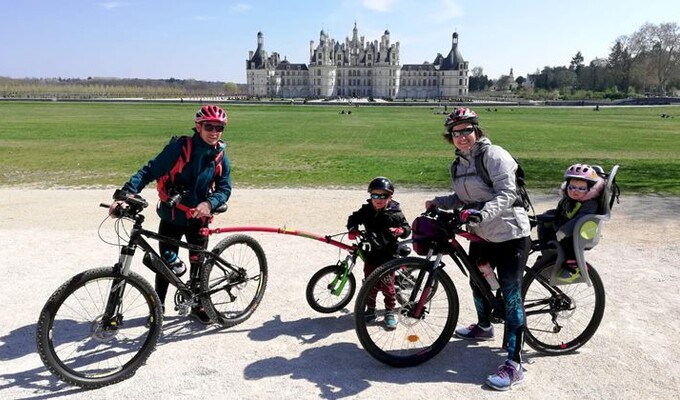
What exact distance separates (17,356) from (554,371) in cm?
442

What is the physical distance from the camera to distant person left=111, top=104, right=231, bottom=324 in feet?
14.9

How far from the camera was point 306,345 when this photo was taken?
4.67 metres

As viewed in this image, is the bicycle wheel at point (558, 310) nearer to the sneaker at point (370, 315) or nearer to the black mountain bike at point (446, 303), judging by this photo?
the black mountain bike at point (446, 303)

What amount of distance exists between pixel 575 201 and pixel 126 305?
3.85m

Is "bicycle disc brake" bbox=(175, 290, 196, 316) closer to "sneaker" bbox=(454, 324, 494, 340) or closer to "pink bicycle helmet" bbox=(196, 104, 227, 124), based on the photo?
"pink bicycle helmet" bbox=(196, 104, 227, 124)

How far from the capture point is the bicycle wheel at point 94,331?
12.3ft

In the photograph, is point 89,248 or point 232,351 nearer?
point 232,351

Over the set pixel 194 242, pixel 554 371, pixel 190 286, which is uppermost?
pixel 194 242

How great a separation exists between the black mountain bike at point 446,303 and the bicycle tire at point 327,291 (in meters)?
0.60

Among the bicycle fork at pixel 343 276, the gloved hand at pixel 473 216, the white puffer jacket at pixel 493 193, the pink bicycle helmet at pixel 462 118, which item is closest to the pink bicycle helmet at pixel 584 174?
the white puffer jacket at pixel 493 193

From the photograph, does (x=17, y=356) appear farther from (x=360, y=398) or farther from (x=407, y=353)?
(x=407, y=353)

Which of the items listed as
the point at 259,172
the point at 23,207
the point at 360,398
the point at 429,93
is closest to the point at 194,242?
the point at 360,398

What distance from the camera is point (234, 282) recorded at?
201 inches

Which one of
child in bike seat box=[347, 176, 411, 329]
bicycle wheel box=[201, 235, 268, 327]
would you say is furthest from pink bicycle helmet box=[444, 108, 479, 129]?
bicycle wheel box=[201, 235, 268, 327]
